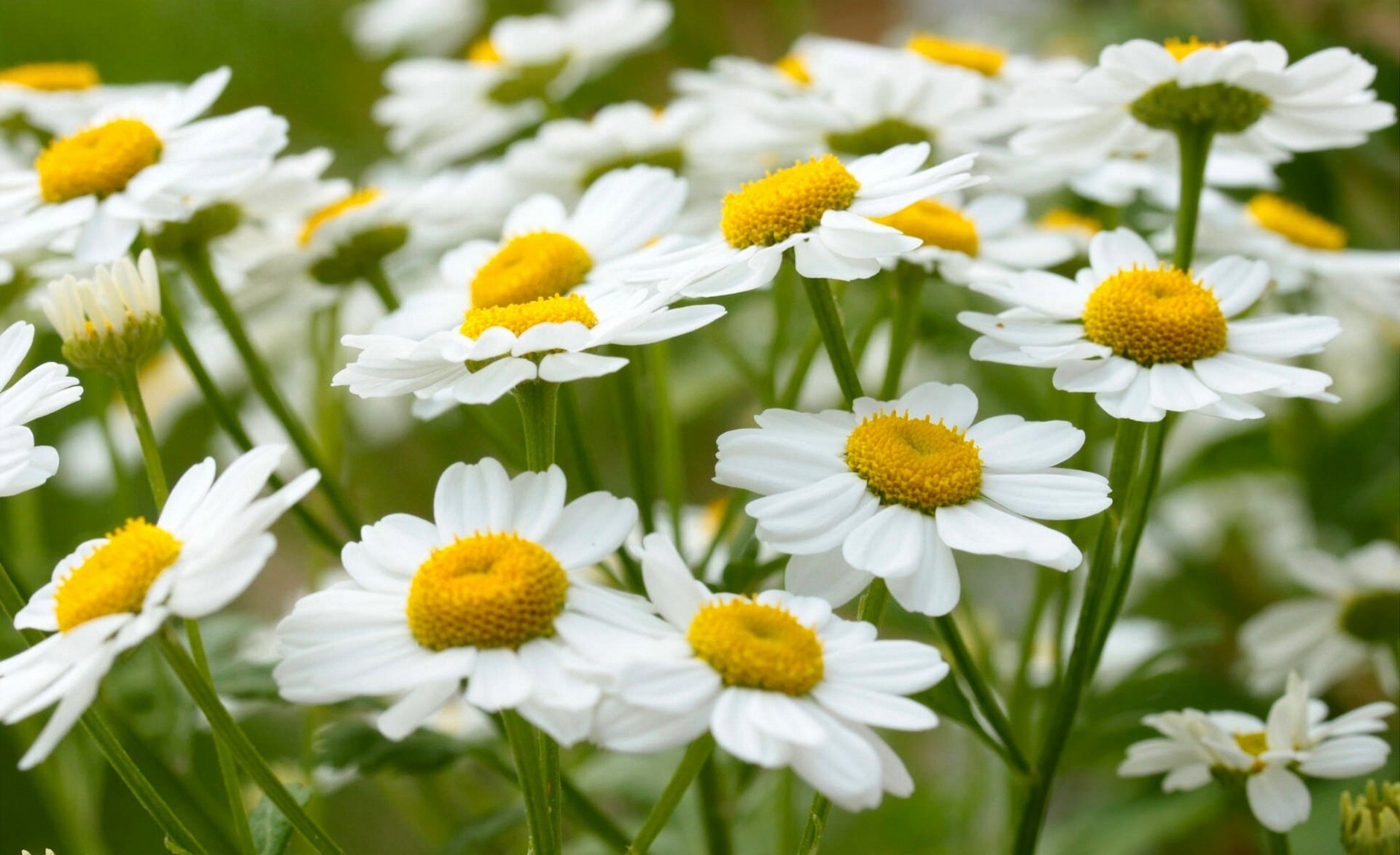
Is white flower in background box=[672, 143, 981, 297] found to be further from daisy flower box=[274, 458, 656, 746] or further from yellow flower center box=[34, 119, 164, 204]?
yellow flower center box=[34, 119, 164, 204]

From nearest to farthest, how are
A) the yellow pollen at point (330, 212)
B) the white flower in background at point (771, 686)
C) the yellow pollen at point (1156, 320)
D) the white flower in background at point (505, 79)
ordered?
1. the white flower in background at point (771, 686)
2. the yellow pollen at point (1156, 320)
3. the yellow pollen at point (330, 212)
4. the white flower in background at point (505, 79)

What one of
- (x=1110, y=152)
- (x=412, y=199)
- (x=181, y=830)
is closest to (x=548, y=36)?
(x=412, y=199)

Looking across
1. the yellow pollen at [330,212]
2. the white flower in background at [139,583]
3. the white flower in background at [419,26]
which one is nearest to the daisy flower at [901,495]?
the white flower in background at [139,583]

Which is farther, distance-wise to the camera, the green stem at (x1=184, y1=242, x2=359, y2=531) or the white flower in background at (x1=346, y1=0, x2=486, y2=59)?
the white flower in background at (x1=346, y1=0, x2=486, y2=59)

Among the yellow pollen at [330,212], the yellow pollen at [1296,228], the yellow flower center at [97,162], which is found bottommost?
the yellow pollen at [1296,228]

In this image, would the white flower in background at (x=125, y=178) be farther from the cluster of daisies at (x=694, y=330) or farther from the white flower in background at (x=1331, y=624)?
the white flower in background at (x=1331, y=624)

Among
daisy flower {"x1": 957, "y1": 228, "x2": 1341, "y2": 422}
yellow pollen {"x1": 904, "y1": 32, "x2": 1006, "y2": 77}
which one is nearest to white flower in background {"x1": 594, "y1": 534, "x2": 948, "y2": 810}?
daisy flower {"x1": 957, "y1": 228, "x2": 1341, "y2": 422}

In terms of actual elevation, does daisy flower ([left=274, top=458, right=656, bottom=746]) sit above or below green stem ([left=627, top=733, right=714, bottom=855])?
above

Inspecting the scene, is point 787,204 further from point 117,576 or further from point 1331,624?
point 1331,624
